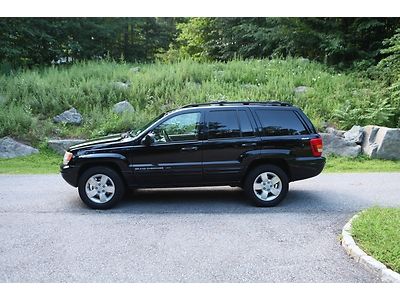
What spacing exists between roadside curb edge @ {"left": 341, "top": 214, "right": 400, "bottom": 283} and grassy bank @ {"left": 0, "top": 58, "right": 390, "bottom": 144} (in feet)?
29.6

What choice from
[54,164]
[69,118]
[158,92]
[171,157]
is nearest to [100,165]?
[171,157]

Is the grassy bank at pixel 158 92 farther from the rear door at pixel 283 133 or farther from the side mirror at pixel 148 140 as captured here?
the rear door at pixel 283 133

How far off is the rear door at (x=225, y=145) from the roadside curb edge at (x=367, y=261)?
8.09 ft

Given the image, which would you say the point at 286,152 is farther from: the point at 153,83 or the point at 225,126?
the point at 153,83

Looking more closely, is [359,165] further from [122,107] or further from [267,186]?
[122,107]

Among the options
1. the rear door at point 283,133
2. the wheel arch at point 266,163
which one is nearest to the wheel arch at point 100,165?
the wheel arch at point 266,163

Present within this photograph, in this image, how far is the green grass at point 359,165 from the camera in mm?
11250

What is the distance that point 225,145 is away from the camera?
25.1 feet

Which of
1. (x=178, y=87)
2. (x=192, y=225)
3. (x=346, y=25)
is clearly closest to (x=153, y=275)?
(x=192, y=225)

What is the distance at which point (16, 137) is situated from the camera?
44.2 feet

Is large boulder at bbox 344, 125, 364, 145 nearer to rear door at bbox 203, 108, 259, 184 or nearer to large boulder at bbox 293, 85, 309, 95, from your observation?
large boulder at bbox 293, 85, 309, 95

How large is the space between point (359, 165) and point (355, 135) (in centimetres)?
166

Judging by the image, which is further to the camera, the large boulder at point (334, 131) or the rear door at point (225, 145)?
the large boulder at point (334, 131)

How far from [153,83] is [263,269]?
12.7 metres
